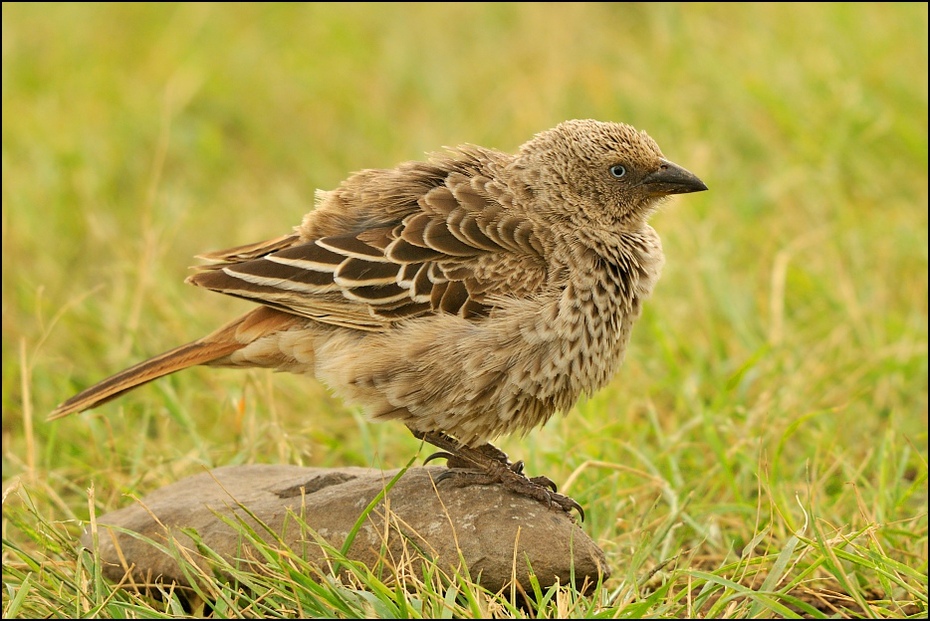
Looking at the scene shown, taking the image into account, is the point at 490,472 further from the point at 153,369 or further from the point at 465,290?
the point at 153,369

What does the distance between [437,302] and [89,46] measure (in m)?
7.68

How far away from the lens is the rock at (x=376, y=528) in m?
4.07

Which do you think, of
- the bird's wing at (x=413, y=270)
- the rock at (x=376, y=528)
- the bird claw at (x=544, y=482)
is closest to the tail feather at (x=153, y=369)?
the bird's wing at (x=413, y=270)

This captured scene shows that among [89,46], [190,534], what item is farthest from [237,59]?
[190,534]

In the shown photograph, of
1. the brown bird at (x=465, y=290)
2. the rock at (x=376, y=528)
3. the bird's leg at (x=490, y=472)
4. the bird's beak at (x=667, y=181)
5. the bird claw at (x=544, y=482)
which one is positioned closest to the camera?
the rock at (x=376, y=528)

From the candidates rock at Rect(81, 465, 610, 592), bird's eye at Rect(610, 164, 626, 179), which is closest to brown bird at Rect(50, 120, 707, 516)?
bird's eye at Rect(610, 164, 626, 179)

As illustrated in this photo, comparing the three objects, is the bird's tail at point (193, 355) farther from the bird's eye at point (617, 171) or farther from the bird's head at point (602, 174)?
the bird's eye at point (617, 171)

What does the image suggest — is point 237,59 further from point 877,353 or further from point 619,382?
point 877,353

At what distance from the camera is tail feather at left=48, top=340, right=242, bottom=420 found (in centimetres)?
444

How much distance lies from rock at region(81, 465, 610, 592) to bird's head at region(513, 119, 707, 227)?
1134mm

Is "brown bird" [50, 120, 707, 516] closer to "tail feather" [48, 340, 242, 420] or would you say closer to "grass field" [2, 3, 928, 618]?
"tail feather" [48, 340, 242, 420]

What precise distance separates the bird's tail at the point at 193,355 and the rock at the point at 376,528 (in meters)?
0.45

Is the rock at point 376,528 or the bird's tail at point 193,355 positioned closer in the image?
the rock at point 376,528

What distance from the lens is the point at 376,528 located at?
4051 mm
